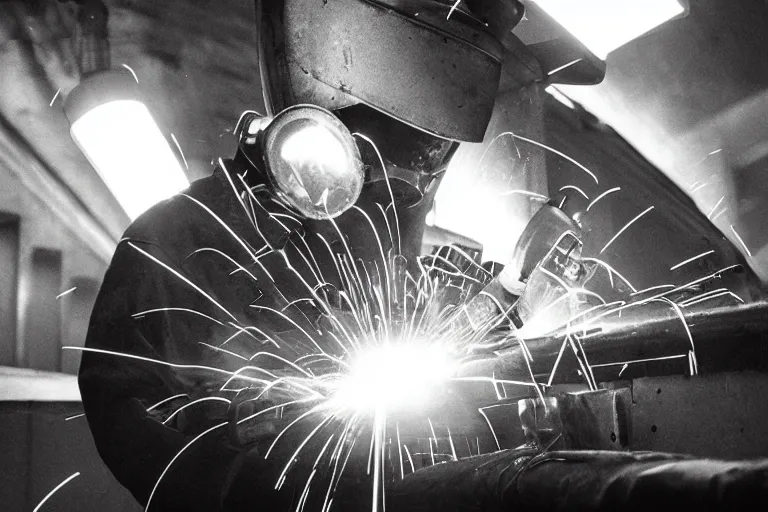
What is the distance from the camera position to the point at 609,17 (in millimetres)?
2254

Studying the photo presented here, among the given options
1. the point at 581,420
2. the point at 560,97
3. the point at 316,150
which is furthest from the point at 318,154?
the point at 560,97

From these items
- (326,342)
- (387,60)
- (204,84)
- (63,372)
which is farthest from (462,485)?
(204,84)

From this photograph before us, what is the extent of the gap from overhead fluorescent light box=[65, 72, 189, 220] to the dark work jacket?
0.91ft

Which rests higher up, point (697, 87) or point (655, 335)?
point (697, 87)

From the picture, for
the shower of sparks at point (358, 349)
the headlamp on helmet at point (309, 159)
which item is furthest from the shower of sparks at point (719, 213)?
the headlamp on helmet at point (309, 159)

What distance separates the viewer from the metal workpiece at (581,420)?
1211mm

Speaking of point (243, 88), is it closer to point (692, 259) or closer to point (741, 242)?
point (692, 259)

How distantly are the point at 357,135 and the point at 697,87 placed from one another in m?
1.52

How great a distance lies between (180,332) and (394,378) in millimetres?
648

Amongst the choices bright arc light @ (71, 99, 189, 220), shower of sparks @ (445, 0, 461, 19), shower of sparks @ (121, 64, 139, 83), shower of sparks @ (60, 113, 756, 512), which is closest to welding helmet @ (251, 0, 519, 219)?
shower of sparks @ (445, 0, 461, 19)

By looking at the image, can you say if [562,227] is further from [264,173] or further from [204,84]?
[204,84]

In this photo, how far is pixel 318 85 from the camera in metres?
→ 1.99

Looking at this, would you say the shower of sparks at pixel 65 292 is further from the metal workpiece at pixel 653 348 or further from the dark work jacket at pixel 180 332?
the metal workpiece at pixel 653 348

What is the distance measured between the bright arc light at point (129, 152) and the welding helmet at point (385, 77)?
1.38ft
